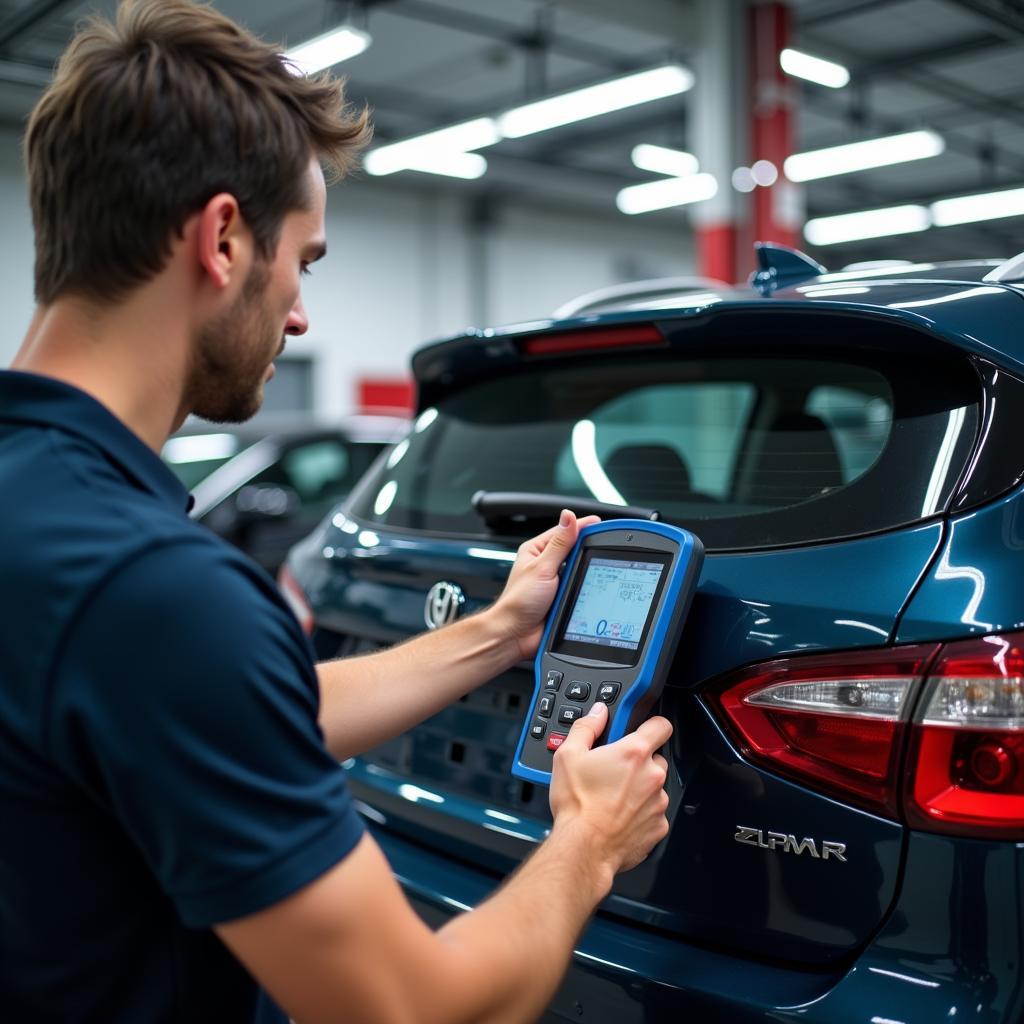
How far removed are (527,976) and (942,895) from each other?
518 millimetres

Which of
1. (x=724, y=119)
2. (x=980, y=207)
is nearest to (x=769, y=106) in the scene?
(x=724, y=119)

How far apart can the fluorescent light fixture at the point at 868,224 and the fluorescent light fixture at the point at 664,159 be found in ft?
11.0

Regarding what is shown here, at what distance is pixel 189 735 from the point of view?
2.75ft

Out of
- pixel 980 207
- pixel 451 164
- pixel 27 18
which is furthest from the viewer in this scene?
pixel 980 207

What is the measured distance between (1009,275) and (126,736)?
134 cm

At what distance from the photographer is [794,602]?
134cm

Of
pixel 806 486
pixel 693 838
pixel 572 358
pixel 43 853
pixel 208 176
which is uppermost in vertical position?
pixel 208 176

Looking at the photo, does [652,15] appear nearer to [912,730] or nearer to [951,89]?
[951,89]

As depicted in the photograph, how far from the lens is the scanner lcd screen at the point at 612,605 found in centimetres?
Result: 140

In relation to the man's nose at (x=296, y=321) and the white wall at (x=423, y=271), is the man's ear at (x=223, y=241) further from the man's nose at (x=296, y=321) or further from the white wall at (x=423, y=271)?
the white wall at (x=423, y=271)

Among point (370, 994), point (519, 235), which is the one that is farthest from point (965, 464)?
point (519, 235)

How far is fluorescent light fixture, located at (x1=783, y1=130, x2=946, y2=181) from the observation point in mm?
10516

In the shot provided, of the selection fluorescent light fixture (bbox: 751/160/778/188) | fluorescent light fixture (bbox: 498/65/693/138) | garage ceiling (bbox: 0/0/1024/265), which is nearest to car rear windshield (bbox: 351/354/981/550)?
fluorescent light fixture (bbox: 751/160/778/188)

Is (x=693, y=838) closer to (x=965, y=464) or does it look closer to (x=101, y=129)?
(x=965, y=464)
